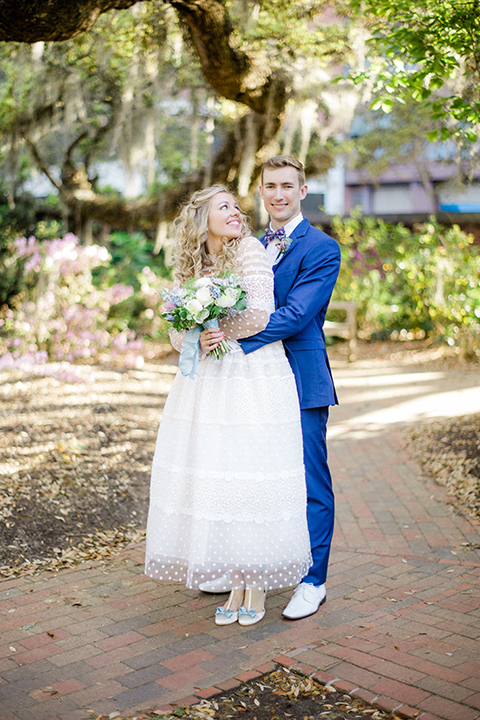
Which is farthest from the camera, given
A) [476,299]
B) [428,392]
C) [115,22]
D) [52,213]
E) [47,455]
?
[52,213]

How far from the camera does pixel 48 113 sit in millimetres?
9656

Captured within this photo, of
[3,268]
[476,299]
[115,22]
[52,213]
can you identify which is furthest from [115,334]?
[476,299]

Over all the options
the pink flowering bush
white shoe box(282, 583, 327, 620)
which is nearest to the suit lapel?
white shoe box(282, 583, 327, 620)

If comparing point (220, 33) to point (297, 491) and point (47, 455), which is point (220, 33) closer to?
point (47, 455)

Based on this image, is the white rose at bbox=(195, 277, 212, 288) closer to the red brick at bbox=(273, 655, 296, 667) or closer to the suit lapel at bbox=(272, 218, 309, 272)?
the suit lapel at bbox=(272, 218, 309, 272)

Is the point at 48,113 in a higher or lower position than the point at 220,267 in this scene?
higher

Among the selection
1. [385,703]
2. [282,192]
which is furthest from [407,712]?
[282,192]

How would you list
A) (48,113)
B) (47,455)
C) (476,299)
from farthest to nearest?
1. (48,113)
2. (476,299)
3. (47,455)

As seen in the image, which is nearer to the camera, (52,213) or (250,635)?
(250,635)

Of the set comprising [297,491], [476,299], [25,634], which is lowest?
[25,634]

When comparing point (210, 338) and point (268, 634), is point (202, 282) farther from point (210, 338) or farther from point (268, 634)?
point (268, 634)

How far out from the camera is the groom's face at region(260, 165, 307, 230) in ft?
10.2

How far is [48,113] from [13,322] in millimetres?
3305

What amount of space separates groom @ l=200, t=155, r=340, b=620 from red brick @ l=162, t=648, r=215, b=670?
1.51ft
